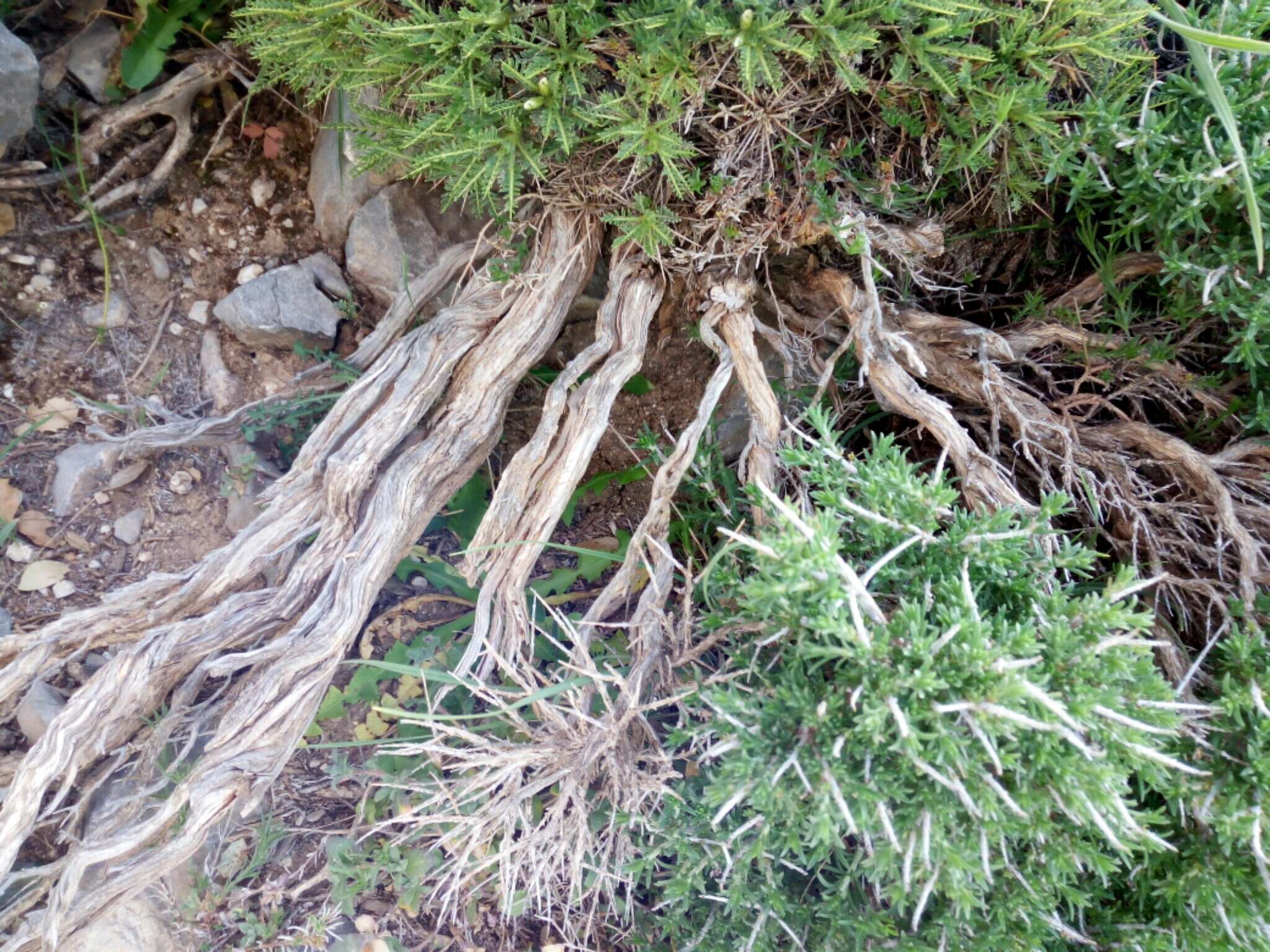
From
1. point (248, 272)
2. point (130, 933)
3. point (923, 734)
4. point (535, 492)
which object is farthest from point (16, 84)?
point (923, 734)

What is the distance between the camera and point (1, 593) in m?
2.24

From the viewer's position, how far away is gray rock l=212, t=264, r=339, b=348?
238 centimetres

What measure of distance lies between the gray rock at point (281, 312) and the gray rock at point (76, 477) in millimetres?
515

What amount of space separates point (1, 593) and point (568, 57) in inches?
81.6

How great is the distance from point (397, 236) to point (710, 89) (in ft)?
3.86

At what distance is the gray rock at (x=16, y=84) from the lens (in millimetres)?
2127

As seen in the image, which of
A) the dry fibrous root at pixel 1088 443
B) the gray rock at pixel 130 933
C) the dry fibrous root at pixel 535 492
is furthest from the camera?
the gray rock at pixel 130 933

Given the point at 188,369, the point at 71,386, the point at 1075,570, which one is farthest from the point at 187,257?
the point at 1075,570

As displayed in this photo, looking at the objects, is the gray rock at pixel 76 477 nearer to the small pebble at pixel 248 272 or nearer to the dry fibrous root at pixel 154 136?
the small pebble at pixel 248 272

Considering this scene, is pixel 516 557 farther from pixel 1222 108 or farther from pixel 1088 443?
pixel 1222 108

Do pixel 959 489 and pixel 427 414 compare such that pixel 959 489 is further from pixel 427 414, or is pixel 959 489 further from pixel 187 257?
pixel 187 257

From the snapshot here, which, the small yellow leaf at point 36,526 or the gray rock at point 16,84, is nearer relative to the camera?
the gray rock at point 16,84

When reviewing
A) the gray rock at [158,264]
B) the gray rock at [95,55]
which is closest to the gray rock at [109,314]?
the gray rock at [158,264]

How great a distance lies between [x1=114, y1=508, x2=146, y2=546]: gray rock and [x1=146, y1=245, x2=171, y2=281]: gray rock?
2.38ft
